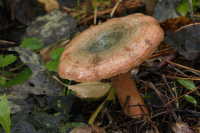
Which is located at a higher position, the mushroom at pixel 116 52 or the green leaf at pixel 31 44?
the mushroom at pixel 116 52

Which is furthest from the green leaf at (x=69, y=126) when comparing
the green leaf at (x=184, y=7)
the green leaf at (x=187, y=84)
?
the green leaf at (x=184, y=7)

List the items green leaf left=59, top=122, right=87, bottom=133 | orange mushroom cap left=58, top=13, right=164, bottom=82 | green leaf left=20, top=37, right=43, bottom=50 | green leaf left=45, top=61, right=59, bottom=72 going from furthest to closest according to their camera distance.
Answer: green leaf left=20, top=37, right=43, bottom=50, green leaf left=45, top=61, right=59, bottom=72, green leaf left=59, top=122, right=87, bottom=133, orange mushroom cap left=58, top=13, right=164, bottom=82

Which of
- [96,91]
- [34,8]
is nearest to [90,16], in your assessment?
[34,8]

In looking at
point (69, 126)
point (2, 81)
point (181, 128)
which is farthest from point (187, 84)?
point (2, 81)

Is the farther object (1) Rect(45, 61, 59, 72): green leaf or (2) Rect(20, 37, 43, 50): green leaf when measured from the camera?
(2) Rect(20, 37, 43, 50): green leaf

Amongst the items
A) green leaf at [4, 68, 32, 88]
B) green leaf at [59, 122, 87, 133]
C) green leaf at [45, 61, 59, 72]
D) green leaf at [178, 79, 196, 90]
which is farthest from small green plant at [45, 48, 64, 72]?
green leaf at [178, 79, 196, 90]

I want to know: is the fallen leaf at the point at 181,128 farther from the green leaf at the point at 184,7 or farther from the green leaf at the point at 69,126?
the green leaf at the point at 184,7

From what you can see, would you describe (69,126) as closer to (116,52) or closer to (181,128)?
(116,52)

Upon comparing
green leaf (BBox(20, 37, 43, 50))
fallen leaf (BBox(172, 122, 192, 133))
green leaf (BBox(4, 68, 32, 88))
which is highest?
fallen leaf (BBox(172, 122, 192, 133))

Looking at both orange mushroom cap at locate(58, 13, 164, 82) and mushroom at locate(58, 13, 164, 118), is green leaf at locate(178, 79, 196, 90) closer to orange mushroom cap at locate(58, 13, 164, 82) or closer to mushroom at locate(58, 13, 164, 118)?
mushroom at locate(58, 13, 164, 118)

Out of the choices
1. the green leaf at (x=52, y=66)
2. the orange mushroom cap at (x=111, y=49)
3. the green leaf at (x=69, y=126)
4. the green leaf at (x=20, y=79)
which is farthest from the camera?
the green leaf at (x=20, y=79)
